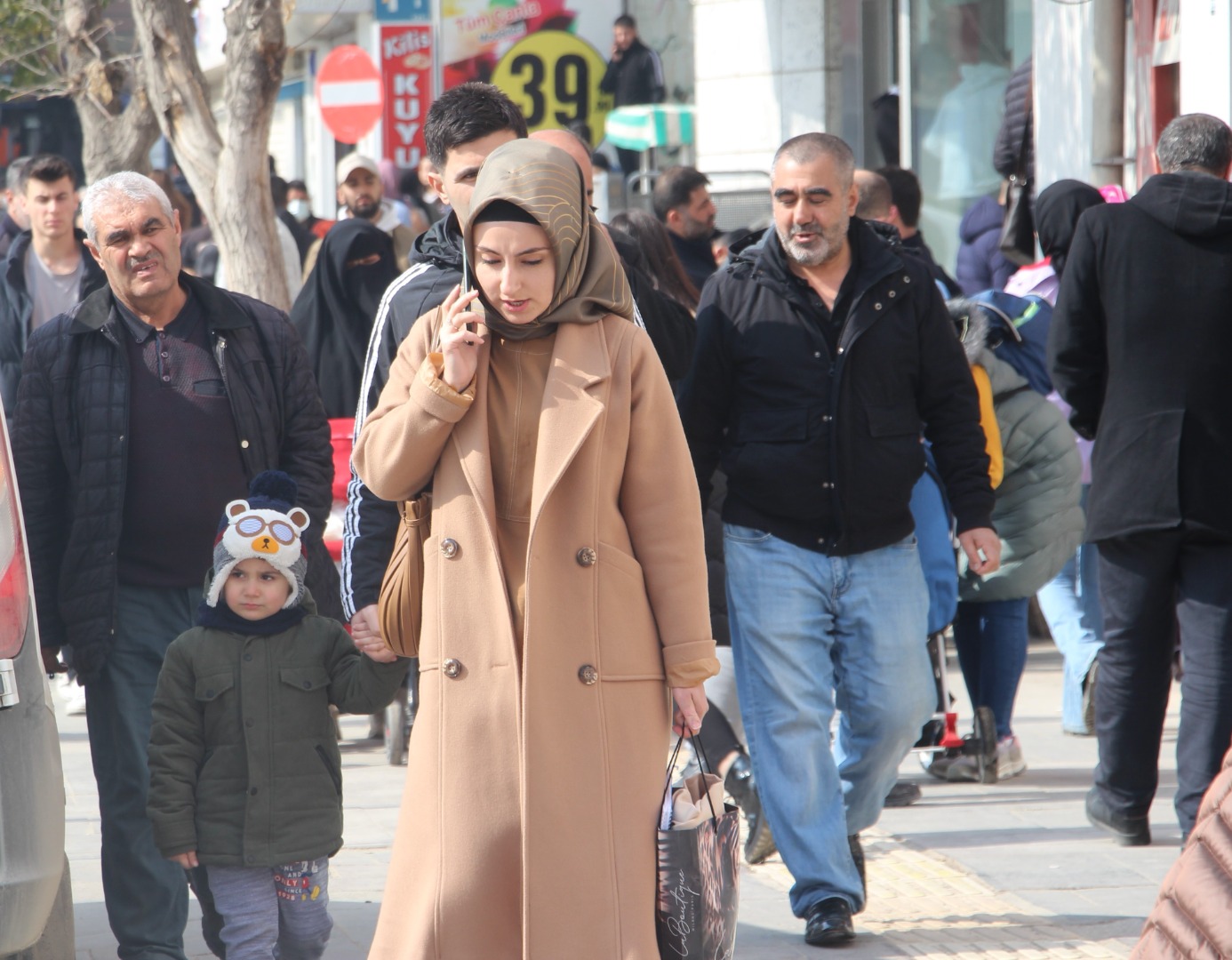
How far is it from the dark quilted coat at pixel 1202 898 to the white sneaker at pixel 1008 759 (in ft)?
14.3

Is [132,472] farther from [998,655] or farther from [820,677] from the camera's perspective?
[998,655]

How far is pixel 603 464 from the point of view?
389cm

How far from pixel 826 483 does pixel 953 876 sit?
150 centimetres

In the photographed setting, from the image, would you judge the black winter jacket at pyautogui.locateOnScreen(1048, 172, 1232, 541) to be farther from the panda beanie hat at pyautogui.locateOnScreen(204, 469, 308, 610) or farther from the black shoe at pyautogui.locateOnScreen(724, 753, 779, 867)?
the panda beanie hat at pyautogui.locateOnScreen(204, 469, 308, 610)

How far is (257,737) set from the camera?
14.9 ft

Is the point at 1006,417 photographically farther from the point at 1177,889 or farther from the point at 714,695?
the point at 1177,889

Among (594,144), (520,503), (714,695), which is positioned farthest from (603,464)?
(594,144)

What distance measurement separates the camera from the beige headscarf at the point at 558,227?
12.5 ft

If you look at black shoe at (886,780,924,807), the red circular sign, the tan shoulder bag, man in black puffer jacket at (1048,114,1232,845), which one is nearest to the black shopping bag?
the tan shoulder bag

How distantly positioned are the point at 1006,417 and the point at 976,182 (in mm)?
7537

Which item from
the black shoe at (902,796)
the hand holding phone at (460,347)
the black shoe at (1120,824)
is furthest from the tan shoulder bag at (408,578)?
the black shoe at (902,796)


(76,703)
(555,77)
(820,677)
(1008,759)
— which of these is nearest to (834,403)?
(820,677)

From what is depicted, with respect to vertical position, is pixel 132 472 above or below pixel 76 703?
above

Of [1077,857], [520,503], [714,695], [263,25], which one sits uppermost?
[263,25]
